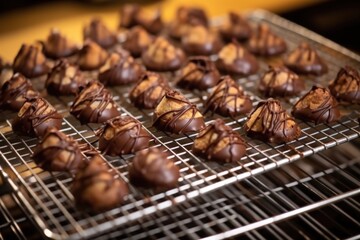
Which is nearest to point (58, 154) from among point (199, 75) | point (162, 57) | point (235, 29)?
point (199, 75)

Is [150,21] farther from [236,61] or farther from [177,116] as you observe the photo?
[177,116]

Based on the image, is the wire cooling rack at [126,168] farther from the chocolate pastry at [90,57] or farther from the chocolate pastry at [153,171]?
the chocolate pastry at [90,57]

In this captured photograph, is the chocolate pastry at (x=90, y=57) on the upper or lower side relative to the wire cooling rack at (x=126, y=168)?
upper

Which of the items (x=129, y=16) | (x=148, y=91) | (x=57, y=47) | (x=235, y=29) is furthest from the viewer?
(x=129, y=16)

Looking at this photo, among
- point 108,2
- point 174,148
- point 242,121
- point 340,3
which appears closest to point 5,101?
point 174,148

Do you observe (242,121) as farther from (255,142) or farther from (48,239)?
(48,239)

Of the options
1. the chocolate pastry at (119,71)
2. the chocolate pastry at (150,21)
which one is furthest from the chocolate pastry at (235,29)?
the chocolate pastry at (119,71)
